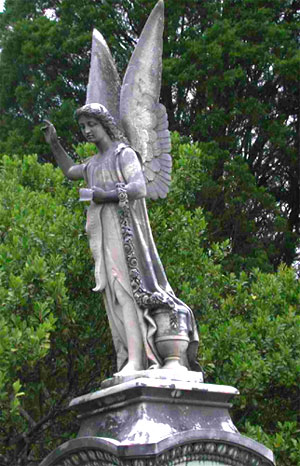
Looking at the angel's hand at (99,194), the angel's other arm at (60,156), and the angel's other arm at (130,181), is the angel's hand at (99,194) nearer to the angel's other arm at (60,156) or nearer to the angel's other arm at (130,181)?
the angel's other arm at (130,181)

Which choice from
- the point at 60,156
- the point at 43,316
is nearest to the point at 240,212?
the point at 43,316

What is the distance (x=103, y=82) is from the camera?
7445mm

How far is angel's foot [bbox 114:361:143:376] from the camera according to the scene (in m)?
6.28

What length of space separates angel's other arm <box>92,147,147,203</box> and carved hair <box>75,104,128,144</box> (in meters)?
0.20

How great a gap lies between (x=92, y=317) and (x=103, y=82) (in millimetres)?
3145

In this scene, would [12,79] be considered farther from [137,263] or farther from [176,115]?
[137,263]

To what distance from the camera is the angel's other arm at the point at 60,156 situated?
712 cm

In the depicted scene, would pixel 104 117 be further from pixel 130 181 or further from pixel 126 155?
pixel 130 181

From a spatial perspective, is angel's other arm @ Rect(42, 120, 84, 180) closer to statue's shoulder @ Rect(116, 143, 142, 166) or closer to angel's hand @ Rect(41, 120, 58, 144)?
angel's hand @ Rect(41, 120, 58, 144)

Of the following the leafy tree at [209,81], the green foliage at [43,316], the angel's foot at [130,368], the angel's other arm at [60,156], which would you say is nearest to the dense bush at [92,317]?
the green foliage at [43,316]

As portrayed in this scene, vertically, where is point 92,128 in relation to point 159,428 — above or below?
above

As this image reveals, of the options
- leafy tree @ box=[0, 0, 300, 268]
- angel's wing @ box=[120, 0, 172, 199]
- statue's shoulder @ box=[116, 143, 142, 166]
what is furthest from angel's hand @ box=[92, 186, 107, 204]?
leafy tree @ box=[0, 0, 300, 268]

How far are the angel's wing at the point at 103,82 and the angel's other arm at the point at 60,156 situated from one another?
1.35 feet

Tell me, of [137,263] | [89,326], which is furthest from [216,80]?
[137,263]
